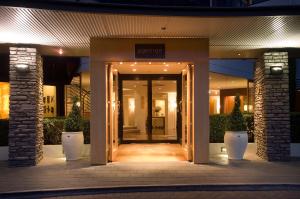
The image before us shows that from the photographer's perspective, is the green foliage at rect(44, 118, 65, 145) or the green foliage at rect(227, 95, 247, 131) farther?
the green foliage at rect(44, 118, 65, 145)

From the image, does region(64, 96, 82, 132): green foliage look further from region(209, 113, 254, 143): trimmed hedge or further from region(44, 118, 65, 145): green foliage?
region(209, 113, 254, 143): trimmed hedge

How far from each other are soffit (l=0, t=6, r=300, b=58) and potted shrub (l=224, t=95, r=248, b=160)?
2014 millimetres

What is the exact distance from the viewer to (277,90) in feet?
32.3

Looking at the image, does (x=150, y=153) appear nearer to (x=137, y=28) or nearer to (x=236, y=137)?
(x=236, y=137)

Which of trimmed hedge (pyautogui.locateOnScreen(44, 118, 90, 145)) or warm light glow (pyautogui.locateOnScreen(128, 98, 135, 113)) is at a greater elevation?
warm light glow (pyautogui.locateOnScreen(128, 98, 135, 113))

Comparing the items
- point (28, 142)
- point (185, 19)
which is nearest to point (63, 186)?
point (28, 142)

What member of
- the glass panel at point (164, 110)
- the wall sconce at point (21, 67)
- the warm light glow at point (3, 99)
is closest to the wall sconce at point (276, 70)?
the glass panel at point (164, 110)

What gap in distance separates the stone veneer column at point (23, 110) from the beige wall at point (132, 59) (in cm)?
166

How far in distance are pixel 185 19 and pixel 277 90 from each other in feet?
13.7

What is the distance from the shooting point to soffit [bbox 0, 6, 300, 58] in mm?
6918

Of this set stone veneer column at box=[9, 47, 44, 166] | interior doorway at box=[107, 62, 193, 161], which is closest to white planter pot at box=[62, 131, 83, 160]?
stone veneer column at box=[9, 47, 44, 166]

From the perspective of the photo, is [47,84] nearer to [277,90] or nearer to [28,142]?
[28,142]

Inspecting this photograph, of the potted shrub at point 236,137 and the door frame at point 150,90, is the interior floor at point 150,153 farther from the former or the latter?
the potted shrub at point 236,137

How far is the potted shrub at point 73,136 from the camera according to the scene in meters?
9.74
